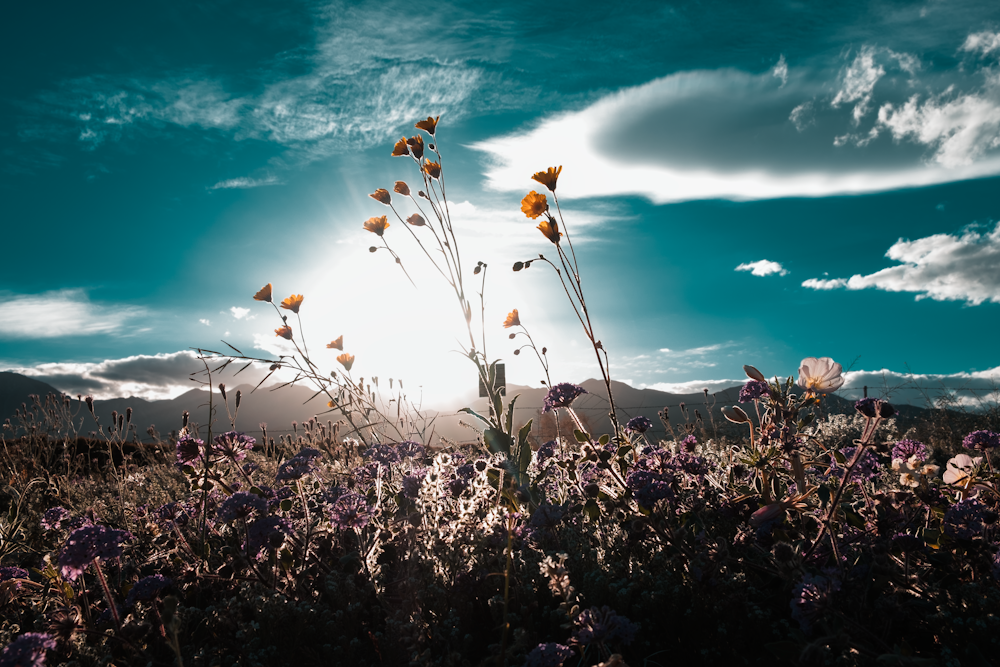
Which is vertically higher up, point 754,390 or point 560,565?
point 754,390

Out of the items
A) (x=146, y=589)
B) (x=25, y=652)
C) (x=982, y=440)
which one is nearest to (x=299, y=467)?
(x=146, y=589)

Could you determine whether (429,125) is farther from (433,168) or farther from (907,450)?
(907,450)

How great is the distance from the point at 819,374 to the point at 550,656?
1621 millimetres

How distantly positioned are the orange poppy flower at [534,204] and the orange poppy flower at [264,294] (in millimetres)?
2125

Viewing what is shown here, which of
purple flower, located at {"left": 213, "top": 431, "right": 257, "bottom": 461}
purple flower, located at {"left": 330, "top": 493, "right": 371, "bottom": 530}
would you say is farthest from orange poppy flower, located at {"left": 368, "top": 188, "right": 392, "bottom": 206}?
purple flower, located at {"left": 330, "top": 493, "right": 371, "bottom": 530}

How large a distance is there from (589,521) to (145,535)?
248 cm

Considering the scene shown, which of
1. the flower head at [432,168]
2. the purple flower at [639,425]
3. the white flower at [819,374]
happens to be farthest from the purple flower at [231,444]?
the white flower at [819,374]

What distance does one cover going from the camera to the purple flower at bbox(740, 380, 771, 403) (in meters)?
2.45

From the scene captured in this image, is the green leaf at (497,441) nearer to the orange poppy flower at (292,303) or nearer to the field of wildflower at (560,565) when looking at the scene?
the field of wildflower at (560,565)

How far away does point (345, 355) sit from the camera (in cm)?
401

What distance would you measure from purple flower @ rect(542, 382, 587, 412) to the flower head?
1885mm

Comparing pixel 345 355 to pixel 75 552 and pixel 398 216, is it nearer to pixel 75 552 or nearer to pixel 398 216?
pixel 398 216

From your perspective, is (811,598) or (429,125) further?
(429,125)

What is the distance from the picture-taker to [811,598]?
145 centimetres
